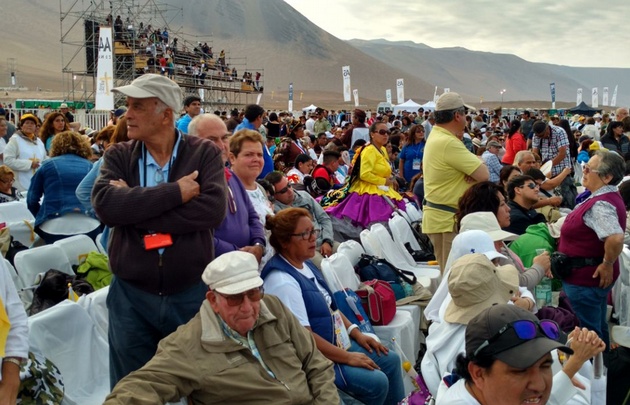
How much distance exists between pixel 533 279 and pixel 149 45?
103ft

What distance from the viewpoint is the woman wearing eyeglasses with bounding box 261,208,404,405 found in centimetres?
353

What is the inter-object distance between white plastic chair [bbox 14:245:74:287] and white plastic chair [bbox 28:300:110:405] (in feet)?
3.69

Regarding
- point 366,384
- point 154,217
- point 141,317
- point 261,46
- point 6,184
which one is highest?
point 261,46

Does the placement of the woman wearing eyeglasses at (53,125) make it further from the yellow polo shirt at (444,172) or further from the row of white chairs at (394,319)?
the yellow polo shirt at (444,172)

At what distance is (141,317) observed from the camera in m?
2.76

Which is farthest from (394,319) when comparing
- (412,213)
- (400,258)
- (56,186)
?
(412,213)

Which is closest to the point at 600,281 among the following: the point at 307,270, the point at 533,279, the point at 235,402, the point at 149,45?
the point at 533,279

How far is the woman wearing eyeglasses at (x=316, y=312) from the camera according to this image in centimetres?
353

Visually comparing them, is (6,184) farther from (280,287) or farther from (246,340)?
(246,340)

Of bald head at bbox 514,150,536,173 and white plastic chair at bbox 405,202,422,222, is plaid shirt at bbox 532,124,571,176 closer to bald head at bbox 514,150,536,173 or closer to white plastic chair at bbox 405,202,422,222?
bald head at bbox 514,150,536,173

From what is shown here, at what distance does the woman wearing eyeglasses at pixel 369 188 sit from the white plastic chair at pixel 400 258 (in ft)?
2.38

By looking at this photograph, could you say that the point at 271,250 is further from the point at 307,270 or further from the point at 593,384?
the point at 593,384

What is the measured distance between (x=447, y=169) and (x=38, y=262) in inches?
121

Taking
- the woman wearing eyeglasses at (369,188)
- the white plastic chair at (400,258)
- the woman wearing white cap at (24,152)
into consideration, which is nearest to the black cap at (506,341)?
the white plastic chair at (400,258)
